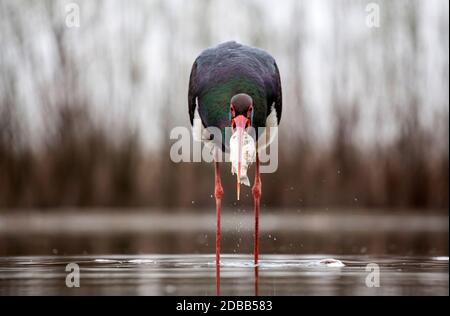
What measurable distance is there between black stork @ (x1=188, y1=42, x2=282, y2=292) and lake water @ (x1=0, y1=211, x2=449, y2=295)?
0.56 meters

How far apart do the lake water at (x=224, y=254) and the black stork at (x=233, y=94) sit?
1.84ft

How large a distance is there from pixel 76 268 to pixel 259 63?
234 cm

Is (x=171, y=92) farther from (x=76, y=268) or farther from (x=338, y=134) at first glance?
(x=76, y=268)

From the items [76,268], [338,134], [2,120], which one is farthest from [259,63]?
[2,120]

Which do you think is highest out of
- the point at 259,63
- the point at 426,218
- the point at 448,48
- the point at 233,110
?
the point at 448,48

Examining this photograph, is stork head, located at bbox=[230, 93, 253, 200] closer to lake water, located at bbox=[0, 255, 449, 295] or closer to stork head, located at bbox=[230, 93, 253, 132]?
stork head, located at bbox=[230, 93, 253, 132]

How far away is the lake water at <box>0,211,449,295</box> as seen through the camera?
502 cm

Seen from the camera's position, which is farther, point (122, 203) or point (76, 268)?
point (122, 203)

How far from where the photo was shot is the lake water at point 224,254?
5.02m

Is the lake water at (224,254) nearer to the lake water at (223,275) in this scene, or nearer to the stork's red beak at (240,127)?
the lake water at (223,275)

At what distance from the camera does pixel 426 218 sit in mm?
12352

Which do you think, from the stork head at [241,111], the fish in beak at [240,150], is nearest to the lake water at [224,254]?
the fish in beak at [240,150]
